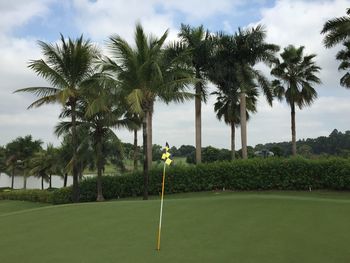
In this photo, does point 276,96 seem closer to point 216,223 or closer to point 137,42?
point 137,42

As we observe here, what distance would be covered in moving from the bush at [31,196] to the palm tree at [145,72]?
14.9 metres

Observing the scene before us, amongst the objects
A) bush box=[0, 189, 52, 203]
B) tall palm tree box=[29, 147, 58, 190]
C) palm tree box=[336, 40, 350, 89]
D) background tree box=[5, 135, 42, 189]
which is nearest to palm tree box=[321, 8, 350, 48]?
palm tree box=[336, 40, 350, 89]

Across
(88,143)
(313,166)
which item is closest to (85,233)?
(313,166)

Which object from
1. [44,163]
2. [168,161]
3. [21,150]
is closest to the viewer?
[168,161]

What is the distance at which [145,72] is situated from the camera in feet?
74.3

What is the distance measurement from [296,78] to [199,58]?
11.7 metres

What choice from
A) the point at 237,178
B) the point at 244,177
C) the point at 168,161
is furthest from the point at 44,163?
the point at 168,161

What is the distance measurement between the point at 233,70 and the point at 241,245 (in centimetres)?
2623

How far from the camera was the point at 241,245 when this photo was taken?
8188 millimetres

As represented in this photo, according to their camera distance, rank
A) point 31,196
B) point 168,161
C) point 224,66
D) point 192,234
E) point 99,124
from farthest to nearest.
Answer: point 31,196, point 224,66, point 99,124, point 168,161, point 192,234

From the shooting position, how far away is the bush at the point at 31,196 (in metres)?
34.9

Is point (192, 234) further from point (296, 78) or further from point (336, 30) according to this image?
point (296, 78)

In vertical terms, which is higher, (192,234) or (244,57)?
(244,57)

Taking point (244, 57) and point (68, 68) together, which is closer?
point (68, 68)
